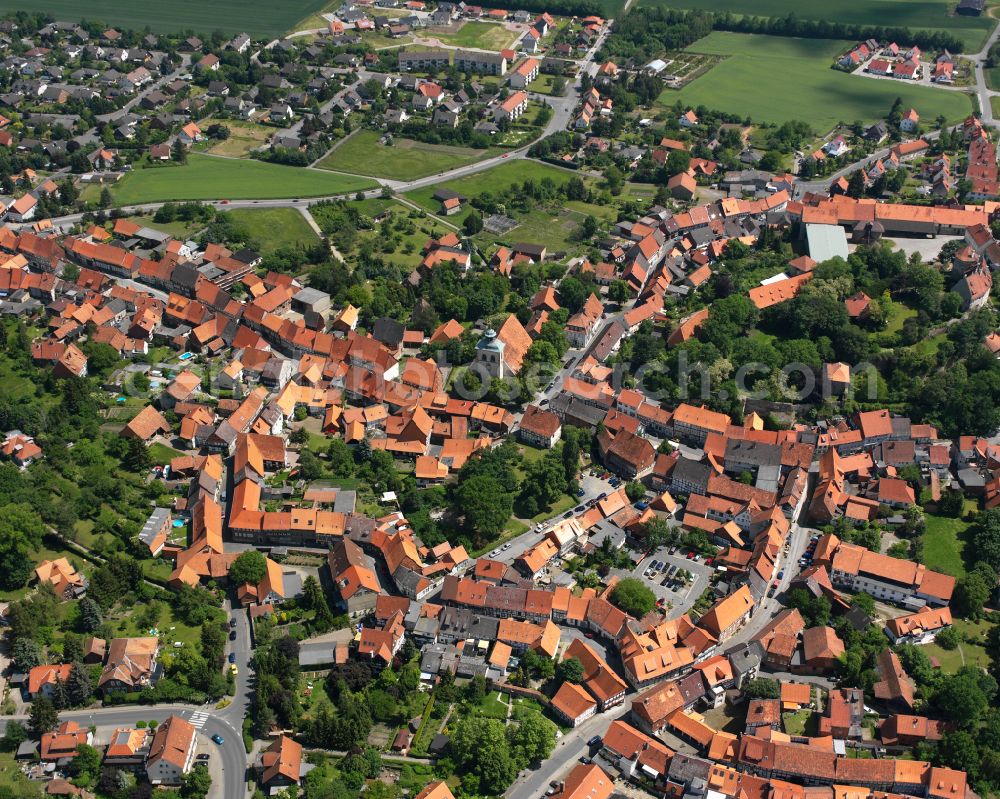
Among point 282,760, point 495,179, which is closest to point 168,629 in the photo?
point 282,760

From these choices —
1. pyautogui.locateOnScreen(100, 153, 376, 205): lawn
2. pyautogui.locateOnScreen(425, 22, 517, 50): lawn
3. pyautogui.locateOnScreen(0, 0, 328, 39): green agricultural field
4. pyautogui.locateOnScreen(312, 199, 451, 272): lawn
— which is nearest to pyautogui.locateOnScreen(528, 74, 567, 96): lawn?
pyautogui.locateOnScreen(425, 22, 517, 50): lawn

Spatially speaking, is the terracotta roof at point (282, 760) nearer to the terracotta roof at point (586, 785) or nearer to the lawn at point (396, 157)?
the terracotta roof at point (586, 785)

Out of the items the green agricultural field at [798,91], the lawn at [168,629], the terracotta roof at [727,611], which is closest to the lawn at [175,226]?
the lawn at [168,629]

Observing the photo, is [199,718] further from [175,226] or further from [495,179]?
[495,179]

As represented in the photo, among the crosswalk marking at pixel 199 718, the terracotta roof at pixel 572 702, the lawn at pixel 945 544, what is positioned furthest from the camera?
the lawn at pixel 945 544

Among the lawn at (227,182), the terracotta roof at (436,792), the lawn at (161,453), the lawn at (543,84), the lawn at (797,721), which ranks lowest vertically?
the lawn at (797,721)

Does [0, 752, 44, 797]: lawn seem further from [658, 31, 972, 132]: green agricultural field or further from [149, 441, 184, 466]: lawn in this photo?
[658, 31, 972, 132]: green agricultural field
